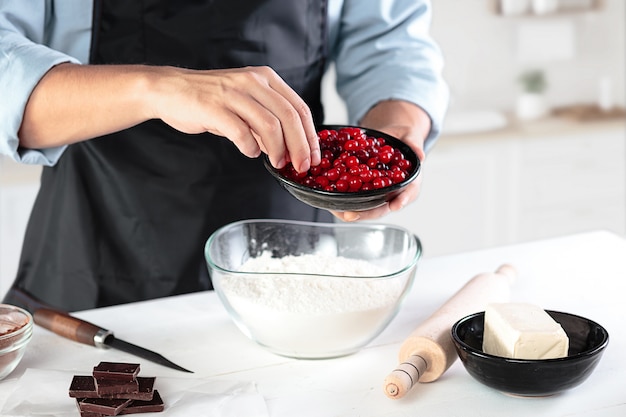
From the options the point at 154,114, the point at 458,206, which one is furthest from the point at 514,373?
the point at 458,206

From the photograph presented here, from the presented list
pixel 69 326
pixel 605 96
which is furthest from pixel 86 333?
pixel 605 96

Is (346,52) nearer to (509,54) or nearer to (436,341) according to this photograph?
(436,341)

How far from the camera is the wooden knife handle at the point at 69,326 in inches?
49.6

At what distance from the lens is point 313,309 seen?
3.98 feet

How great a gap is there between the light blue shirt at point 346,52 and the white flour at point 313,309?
43cm

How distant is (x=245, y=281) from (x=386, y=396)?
0.26 m

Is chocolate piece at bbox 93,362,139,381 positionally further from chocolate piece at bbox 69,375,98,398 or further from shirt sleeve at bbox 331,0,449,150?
shirt sleeve at bbox 331,0,449,150

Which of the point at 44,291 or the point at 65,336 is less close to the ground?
the point at 65,336

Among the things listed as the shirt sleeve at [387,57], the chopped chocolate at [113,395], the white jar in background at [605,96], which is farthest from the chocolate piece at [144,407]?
the white jar in background at [605,96]

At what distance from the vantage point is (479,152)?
3275 millimetres

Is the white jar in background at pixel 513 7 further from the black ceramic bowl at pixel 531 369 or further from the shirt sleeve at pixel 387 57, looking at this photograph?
the black ceramic bowl at pixel 531 369

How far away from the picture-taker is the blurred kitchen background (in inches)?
130

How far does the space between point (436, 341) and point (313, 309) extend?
174 mm

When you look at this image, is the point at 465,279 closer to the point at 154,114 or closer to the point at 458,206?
the point at 154,114
